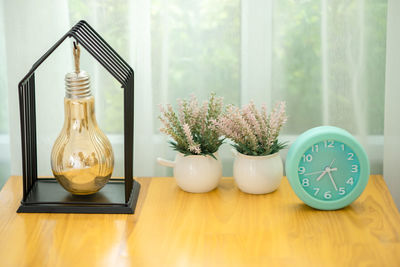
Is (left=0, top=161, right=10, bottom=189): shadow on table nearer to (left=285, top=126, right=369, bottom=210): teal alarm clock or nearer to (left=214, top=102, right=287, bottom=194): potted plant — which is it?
(left=214, top=102, right=287, bottom=194): potted plant

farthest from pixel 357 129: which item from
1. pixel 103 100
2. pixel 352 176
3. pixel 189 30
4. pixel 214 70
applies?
pixel 103 100

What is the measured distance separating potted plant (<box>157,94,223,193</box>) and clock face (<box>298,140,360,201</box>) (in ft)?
0.72

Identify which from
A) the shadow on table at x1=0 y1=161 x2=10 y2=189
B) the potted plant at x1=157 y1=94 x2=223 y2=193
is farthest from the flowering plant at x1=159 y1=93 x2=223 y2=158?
the shadow on table at x1=0 y1=161 x2=10 y2=189

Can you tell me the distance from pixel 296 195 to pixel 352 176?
140 millimetres

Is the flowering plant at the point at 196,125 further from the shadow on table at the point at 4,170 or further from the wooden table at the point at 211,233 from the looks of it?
the shadow on table at the point at 4,170

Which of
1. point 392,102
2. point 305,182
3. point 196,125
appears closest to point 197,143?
point 196,125

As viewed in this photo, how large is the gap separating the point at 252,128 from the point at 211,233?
0.94 ft

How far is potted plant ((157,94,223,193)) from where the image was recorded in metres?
1.28

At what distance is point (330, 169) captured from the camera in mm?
1201

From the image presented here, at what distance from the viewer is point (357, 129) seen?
4.86 feet

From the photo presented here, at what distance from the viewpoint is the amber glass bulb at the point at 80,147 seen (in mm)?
1193

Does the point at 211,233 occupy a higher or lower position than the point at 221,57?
lower

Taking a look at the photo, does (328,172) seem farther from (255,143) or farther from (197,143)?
(197,143)

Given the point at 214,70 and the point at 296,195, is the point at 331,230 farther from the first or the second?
the point at 214,70
